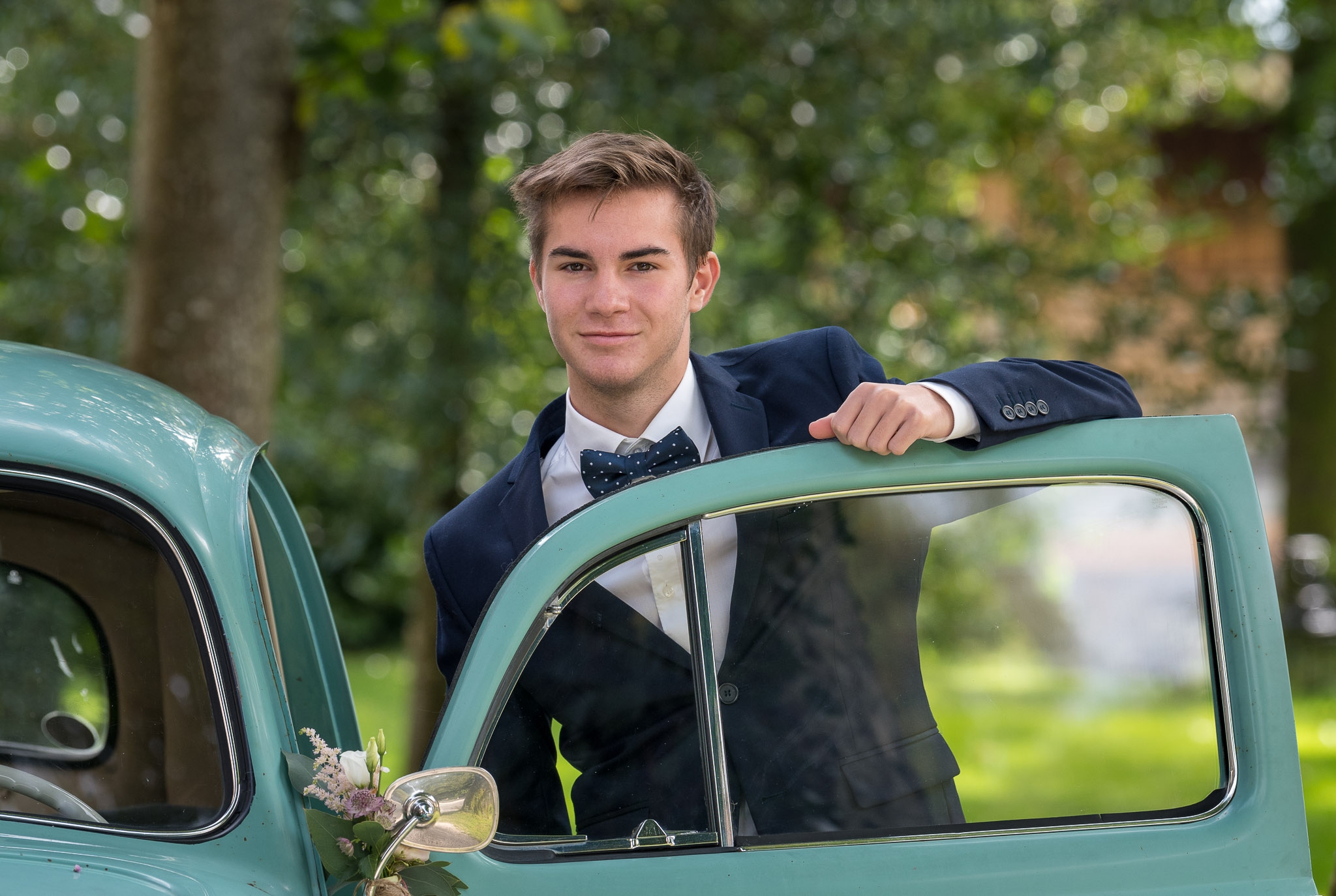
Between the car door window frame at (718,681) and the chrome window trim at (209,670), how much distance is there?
1.32ft

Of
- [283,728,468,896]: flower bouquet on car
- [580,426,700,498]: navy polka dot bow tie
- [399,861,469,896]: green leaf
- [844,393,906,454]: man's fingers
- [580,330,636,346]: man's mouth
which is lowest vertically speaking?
[399,861,469,896]: green leaf

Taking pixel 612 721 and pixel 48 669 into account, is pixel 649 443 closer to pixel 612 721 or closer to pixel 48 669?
pixel 612 721

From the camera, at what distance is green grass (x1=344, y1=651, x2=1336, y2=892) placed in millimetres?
1744

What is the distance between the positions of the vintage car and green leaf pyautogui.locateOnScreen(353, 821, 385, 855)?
11cm

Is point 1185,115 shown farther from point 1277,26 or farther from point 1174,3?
point 1174,3

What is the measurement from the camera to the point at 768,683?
1717mm

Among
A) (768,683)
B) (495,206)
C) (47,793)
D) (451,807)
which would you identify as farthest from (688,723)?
(495,206)

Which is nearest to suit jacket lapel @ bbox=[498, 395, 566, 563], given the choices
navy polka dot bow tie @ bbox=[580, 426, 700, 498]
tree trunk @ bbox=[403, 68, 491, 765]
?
navy polka dot bow tie @ bbox=[580, 426, 700, 498]

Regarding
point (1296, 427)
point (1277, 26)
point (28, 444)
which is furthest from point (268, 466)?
point (1296, 427)

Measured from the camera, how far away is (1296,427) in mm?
9117

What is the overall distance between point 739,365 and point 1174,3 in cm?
501

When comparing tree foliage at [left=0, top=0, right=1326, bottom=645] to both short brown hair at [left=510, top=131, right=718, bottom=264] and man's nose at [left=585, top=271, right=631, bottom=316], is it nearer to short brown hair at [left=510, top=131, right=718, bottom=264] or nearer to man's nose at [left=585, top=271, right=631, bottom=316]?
short brown hair at [left=510, top=131, right=718, bottom=264]

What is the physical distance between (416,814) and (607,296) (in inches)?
37.9

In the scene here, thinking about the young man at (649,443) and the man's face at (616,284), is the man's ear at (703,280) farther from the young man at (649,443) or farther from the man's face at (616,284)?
the man's face at (616,284)
